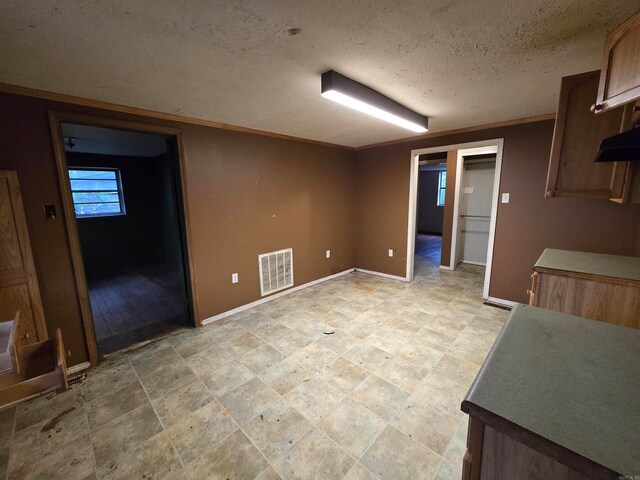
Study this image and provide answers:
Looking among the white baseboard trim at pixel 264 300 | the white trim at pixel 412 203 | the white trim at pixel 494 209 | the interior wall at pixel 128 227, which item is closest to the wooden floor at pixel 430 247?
the white trim at pixel 412 203

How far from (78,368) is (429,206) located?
933 cm

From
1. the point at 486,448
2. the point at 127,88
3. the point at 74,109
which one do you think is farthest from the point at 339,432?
the point at 74,109

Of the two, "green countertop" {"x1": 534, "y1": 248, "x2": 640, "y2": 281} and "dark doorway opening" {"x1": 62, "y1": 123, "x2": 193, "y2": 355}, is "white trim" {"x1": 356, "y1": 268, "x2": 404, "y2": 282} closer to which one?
"green countertop" {"x1": 534, "y1": 248, "x2": 640, "y2": 281}

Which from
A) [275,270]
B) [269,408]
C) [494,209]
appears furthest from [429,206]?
[269,408]

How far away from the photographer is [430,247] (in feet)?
23.4

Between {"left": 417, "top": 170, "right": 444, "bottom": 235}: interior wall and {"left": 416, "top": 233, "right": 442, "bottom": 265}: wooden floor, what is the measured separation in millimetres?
458

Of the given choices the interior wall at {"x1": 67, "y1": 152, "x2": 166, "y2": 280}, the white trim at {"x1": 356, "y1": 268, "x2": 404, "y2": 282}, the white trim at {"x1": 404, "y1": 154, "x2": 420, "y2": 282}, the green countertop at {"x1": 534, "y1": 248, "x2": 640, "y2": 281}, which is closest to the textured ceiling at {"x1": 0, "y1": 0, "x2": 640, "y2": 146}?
the green countertop at {"x1": 534, "y1": 248, "x2": 640, "y2": 281}

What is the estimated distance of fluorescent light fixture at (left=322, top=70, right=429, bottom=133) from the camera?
5.83 feet

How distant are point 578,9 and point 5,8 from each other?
8.09 feet

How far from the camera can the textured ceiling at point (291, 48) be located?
1.17m

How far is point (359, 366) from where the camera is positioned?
7.49 feet

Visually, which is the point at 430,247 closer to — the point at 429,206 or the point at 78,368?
the point at 429,206

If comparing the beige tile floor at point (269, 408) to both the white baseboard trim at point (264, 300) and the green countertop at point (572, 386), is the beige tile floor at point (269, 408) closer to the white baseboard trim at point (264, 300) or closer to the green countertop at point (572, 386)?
the white baseboard trim at point (264, 300)

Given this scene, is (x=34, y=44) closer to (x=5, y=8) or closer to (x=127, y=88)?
(x=5, y=8)
